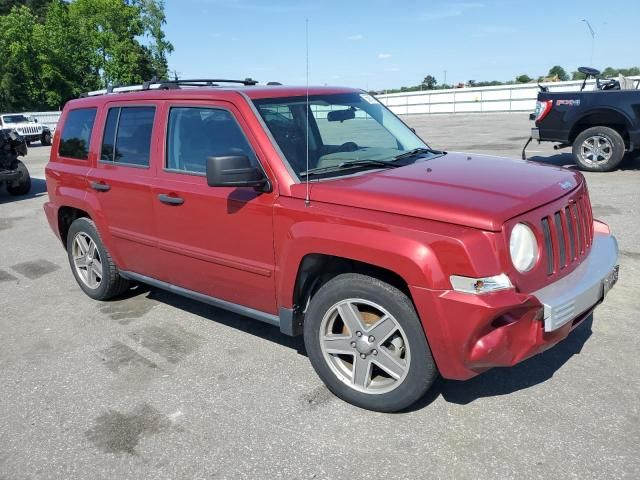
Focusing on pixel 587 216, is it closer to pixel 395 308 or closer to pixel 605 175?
pixel 395 308

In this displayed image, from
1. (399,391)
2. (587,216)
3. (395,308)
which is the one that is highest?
(587,216)

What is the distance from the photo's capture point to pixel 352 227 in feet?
10.0

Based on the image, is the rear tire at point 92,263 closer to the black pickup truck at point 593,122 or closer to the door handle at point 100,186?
the door handle at point 100,186

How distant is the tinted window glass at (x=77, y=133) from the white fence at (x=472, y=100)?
27.1 m

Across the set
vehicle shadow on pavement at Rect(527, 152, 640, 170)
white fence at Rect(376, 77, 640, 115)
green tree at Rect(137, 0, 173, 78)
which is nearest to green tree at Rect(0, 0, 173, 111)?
green tree at Rect(137, 0, 173, 78)

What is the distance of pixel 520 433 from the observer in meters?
3.00

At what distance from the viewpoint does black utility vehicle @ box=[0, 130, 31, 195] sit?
11891mm

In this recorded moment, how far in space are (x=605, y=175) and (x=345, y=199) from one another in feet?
28.8

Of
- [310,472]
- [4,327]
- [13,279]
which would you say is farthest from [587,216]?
[13,279]

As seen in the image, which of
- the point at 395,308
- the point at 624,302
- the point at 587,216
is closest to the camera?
the point at 395,308

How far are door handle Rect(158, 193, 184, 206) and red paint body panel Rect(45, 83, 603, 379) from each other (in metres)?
0.03

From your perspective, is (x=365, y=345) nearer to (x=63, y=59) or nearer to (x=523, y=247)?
(x=523, y=247)

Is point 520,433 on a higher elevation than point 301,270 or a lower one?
lower

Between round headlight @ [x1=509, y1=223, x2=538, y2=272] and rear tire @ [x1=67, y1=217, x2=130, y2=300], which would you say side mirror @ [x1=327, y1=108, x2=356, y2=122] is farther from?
rear tire @ [x1=67, y1=217, x2=130, y2=300]
